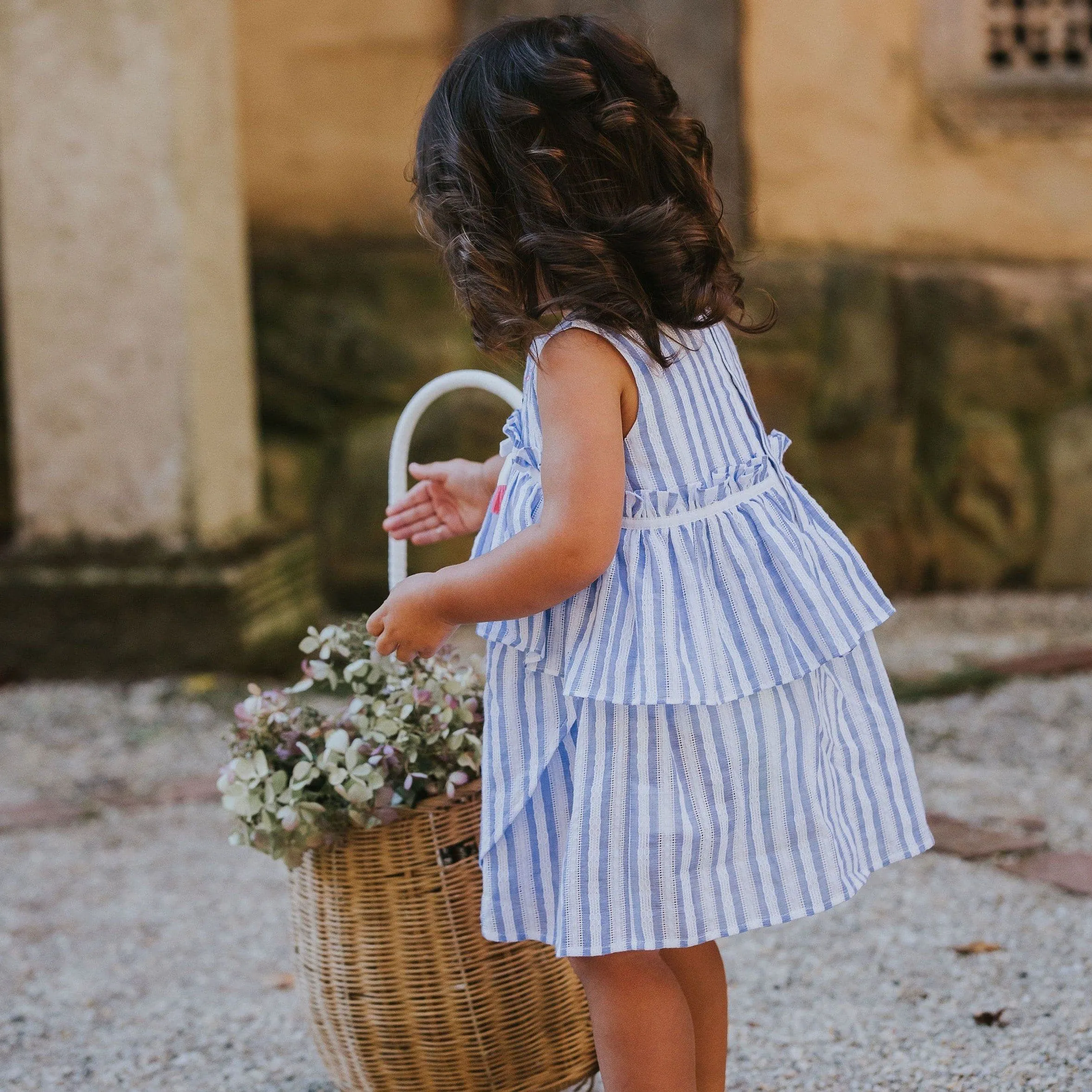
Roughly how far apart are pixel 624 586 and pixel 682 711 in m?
0.14

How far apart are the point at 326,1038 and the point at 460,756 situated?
1.42ft

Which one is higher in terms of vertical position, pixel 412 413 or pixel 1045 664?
pixel 412 413

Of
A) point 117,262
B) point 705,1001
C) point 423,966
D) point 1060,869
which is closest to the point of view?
point 705,1001

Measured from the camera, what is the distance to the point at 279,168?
15.7 feet

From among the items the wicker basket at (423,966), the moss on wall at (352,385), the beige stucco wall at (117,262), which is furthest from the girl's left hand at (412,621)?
the moss on wall at (352,385)

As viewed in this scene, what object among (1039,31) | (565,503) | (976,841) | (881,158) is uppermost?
(1039,31)

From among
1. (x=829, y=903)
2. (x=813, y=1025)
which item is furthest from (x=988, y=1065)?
(x=829, y=903)

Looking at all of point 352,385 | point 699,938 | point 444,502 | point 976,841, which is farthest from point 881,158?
point 699,938

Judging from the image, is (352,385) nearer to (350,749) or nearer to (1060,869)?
(1060,869)

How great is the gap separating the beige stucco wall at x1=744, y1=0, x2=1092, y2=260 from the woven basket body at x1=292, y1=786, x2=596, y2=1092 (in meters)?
3.36

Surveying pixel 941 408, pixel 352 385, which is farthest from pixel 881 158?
pixel 352 385

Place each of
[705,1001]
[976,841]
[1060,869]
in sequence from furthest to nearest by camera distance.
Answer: [976,841], [1060,869], [705,1001]

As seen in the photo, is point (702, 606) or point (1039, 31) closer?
point (702, 606)

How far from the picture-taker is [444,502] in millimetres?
1894
